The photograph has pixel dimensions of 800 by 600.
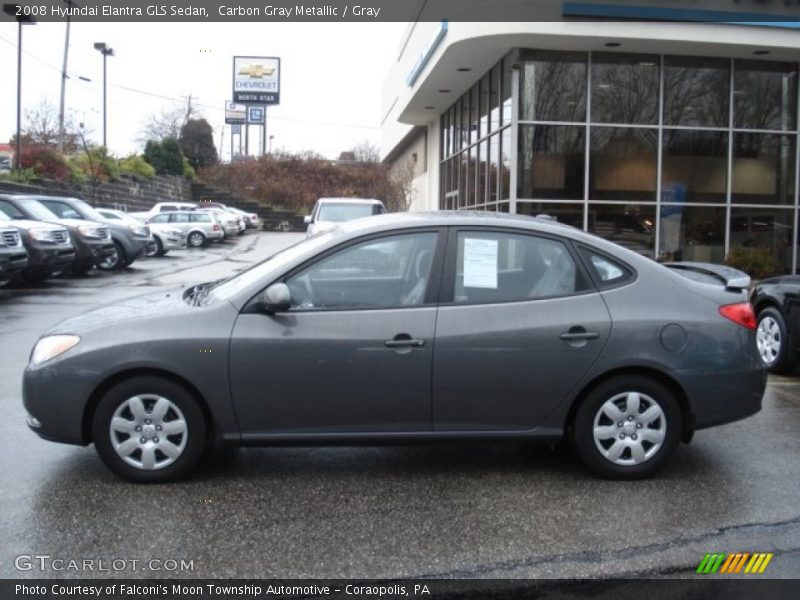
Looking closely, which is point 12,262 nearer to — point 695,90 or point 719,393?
point 719,393

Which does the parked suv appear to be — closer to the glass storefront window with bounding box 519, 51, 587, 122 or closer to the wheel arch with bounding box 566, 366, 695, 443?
the glass storefront window with bounding box 519, 51, 587, 122

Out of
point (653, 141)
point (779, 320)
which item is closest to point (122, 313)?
point (779, 320)

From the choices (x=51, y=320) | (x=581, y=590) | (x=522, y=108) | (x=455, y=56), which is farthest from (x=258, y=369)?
(x=455, y=56)

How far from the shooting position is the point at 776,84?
17.1 meters

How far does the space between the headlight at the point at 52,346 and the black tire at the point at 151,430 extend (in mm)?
361

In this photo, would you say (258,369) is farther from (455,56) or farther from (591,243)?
(455,56)

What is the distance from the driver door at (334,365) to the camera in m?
4.55

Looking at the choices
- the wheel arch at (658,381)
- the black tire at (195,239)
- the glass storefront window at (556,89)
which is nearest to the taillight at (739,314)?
the wheel arch at (658,381)

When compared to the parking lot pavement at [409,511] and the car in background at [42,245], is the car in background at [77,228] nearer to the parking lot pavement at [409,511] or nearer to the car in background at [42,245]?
the car in background at [42,245]

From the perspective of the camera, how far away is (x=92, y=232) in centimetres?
1756

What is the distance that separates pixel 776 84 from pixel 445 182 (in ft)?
35.9

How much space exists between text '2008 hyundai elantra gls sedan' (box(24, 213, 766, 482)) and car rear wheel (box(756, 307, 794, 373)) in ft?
10.9

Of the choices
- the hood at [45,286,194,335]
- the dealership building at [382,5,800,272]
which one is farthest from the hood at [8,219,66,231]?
the hood at [45,286,194,335]

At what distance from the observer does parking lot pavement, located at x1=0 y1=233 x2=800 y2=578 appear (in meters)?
3.76
